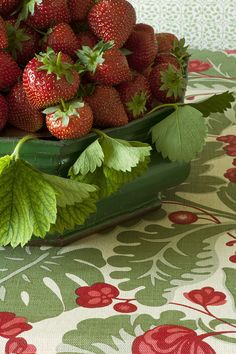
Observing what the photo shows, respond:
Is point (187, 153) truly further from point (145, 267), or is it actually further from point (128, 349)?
point (128, 349)

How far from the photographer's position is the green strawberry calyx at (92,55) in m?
0.91

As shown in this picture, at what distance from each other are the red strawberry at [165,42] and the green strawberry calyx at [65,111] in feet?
0.65

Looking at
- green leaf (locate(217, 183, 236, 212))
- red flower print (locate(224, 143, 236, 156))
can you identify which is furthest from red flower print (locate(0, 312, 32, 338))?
red flower print (locate(224, 143, 236, 156))

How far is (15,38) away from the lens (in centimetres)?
93

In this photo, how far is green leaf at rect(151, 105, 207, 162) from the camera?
954 mm

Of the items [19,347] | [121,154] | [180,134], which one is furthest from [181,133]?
[19,347]

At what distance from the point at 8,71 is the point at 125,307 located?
0.27 m

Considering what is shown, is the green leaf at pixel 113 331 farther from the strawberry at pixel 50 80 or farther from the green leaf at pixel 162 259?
the strawberry at pixel 50 80

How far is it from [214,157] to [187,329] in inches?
15.2

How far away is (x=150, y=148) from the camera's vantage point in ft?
2.91

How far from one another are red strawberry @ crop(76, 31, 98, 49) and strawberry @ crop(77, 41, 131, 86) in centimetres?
2

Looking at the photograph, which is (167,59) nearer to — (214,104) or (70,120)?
(214,104)

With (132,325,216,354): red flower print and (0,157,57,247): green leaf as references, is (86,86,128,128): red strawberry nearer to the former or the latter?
(0,157,57,247): green leaf

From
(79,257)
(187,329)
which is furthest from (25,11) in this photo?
(187,329)
